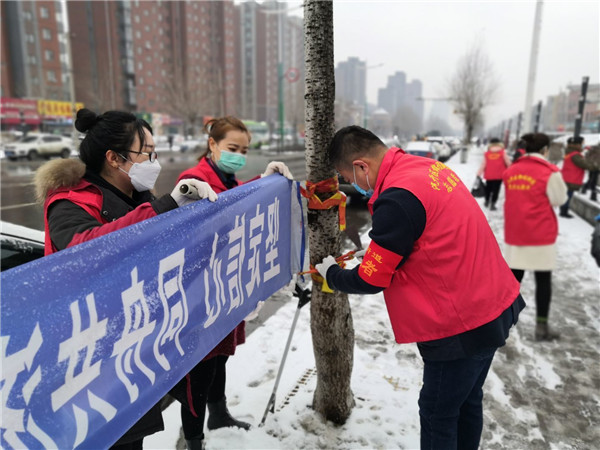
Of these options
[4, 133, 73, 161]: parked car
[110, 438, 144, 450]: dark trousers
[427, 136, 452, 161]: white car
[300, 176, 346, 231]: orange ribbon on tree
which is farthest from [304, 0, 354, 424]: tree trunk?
[4, 133, 73, 161]: parked car

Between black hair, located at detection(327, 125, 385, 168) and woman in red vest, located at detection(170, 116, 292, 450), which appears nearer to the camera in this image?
black hair, located at detection(327, 125, 385, 168)

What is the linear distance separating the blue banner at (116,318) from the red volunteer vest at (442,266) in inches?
27.4

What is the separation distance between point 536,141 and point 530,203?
0.59 meters

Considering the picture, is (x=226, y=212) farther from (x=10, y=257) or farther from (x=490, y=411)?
(x=490, y=411)

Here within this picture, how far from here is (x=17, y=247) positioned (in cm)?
262

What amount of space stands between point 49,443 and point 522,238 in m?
3.99

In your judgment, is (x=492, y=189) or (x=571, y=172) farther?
(x=492, y=189)

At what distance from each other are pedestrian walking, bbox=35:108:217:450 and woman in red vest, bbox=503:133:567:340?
→ 10.5ft

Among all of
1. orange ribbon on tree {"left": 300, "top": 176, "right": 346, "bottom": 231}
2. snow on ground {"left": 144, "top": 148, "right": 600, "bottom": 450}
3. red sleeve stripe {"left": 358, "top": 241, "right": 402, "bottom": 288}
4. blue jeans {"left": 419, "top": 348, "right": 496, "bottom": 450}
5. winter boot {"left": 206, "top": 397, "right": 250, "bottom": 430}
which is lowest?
snow on ground {"left": 144, "top": 148, "right": 600, "bottom": 450}

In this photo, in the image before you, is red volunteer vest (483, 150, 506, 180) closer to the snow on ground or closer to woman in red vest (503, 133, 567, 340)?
the snow on ground

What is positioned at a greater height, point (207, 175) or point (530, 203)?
point (207, 175)

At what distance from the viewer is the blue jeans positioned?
1860 millimetres

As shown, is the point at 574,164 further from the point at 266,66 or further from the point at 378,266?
the point at 266,66

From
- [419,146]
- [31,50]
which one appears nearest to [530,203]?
[419,146]
